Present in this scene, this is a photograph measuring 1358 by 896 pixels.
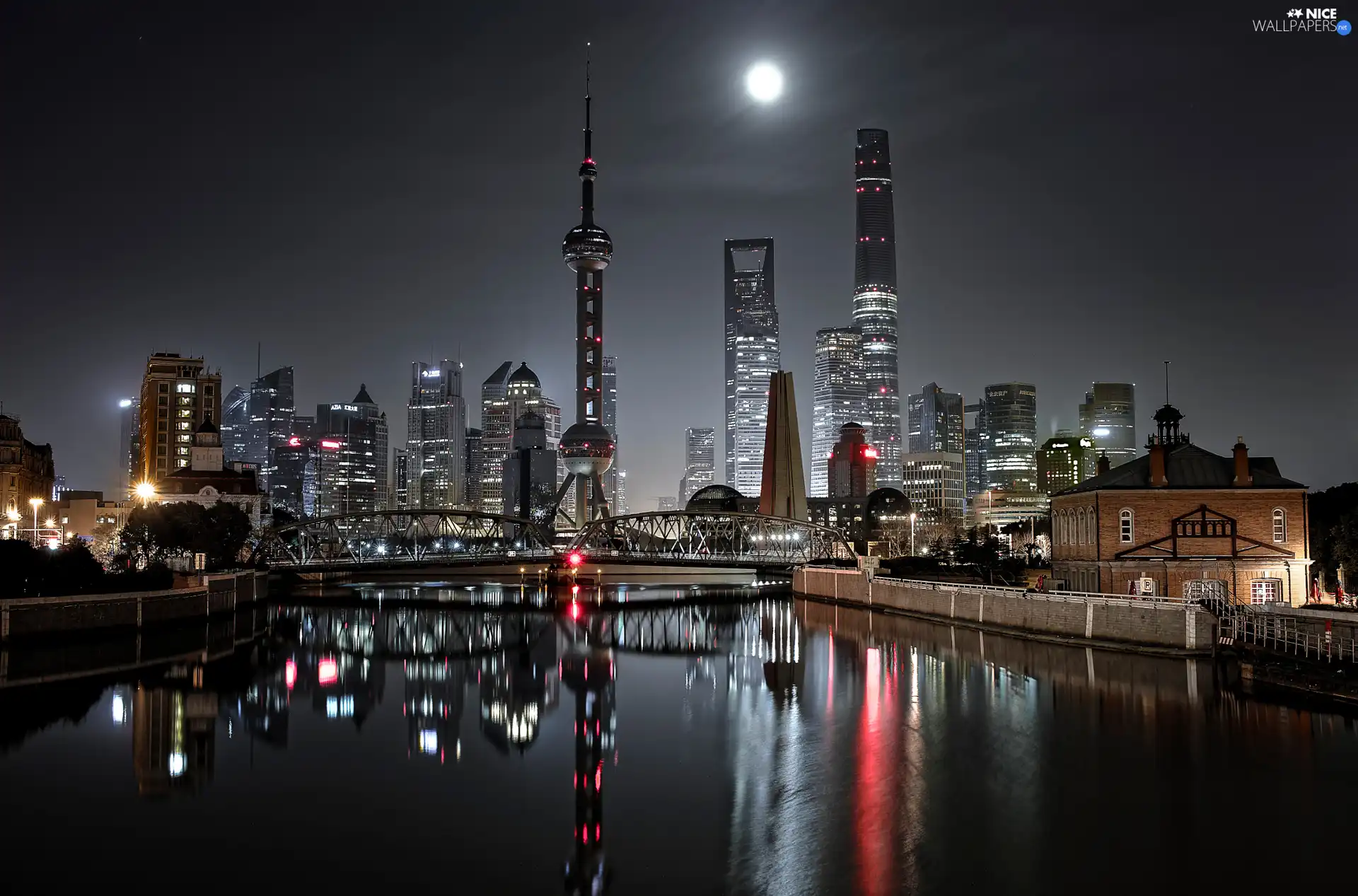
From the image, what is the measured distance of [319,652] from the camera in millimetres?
56562

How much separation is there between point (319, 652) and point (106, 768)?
1100 inches

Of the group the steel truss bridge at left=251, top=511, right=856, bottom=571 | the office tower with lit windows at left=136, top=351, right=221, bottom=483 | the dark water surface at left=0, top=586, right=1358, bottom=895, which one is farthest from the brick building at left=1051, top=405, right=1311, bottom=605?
the office tower with lit windows at left=136, top=351, right=221, bottom=483

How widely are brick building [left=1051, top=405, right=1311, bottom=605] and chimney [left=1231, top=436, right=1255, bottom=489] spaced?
0.12 feet

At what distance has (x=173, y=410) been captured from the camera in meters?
154

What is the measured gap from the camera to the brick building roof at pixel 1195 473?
2154 inches

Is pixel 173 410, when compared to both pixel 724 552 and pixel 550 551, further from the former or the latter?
pixel 724 552

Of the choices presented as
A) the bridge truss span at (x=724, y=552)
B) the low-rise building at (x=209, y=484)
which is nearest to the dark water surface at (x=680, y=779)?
the bridge truss span at (x=724, y=552)

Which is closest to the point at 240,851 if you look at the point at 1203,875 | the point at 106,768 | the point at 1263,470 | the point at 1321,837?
the point at 106,768

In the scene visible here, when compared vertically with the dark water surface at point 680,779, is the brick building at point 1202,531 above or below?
above

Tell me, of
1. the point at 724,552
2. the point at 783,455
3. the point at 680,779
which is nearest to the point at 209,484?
the point at 724,552

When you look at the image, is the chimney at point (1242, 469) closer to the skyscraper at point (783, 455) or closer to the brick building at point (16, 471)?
the skyscraper at point (783, 455)

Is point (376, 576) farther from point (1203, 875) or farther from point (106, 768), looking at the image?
point (1203, 875)

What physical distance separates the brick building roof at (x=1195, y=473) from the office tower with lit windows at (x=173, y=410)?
444ft

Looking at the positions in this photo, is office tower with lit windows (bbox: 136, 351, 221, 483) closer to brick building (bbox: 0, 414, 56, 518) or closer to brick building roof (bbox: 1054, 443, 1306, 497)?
brick building (bbox: 0, 414, 56, 518)
